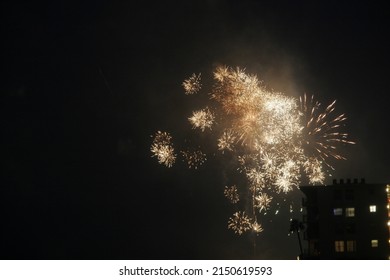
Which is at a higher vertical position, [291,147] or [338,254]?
[291,147]

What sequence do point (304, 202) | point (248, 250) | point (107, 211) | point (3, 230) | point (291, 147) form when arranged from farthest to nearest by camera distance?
point (107, 211), point (3, 230), point (248, 250), point (304, 202), point (291, 147)

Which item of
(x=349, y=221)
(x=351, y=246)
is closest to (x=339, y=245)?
(x=351, y=246)

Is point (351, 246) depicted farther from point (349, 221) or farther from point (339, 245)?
point (349, 221)

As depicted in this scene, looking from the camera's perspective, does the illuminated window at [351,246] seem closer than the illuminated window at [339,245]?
Yes

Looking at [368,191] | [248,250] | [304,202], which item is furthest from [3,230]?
[368,191]

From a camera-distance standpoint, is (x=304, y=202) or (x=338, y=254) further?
(x=304, y=202)
